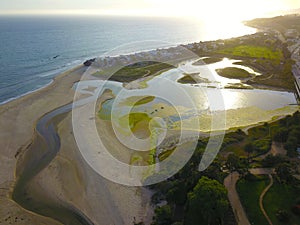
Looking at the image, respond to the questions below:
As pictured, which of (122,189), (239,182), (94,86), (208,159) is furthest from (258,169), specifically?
(94,86)

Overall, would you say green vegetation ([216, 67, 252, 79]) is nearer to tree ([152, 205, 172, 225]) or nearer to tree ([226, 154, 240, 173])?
tree ([226, 154, 240, 173])

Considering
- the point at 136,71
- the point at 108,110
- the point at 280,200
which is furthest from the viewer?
the point at 136,71

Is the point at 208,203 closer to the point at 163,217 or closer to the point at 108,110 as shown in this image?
the point at 163,217

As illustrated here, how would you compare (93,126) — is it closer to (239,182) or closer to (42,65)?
(239,182)

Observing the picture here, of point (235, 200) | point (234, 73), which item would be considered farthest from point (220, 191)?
point (234, 73)

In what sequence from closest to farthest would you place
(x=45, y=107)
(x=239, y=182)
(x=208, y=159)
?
(x=239, y=182)
(x=208, y=159)
(x=45, y=107)

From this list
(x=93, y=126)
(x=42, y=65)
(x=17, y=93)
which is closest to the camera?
(x=93, y=126)

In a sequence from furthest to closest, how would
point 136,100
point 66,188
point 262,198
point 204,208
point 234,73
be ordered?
1. point 234,73
2. point 136,100
3. point 66,188
4. point 262,198
5. point 204,208
